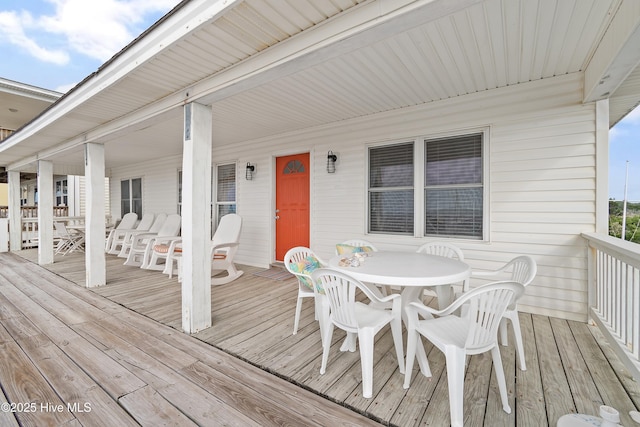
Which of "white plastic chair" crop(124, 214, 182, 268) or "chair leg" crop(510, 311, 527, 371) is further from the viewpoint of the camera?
"white plastic chair" crop(124, 214, 182, 268)

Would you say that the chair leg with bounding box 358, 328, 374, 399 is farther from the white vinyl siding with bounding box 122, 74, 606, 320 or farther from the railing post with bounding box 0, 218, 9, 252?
the railing post with bounding box 0, 218, 9, 252

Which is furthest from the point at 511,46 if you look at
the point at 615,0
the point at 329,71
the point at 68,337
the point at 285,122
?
the point at 68,337

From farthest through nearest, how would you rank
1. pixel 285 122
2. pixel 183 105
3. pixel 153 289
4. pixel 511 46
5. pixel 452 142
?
pixel 285 122 < pixel 153 289 < pixel 452 142 < pixel 183 105 < pixel 511 46

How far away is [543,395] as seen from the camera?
1784mm

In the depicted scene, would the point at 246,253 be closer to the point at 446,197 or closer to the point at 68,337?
the point at 68,337

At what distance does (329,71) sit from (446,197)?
2.23 metres

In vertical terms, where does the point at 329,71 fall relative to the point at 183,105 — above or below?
above

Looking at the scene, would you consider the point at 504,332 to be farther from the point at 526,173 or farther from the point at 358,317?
the point at 526,173

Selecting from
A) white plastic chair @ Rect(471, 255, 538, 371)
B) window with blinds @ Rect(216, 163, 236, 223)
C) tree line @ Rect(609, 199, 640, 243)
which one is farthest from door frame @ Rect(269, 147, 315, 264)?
tree line @ Rect(609, 199, 640, 243)

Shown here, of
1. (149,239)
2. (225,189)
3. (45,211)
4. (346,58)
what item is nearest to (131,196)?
(45,211)

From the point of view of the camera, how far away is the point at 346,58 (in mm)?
2635

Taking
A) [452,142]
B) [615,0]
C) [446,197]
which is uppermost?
[615,0]

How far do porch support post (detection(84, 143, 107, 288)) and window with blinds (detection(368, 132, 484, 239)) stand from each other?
170 inches

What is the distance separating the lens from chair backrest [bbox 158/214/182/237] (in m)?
6.15
